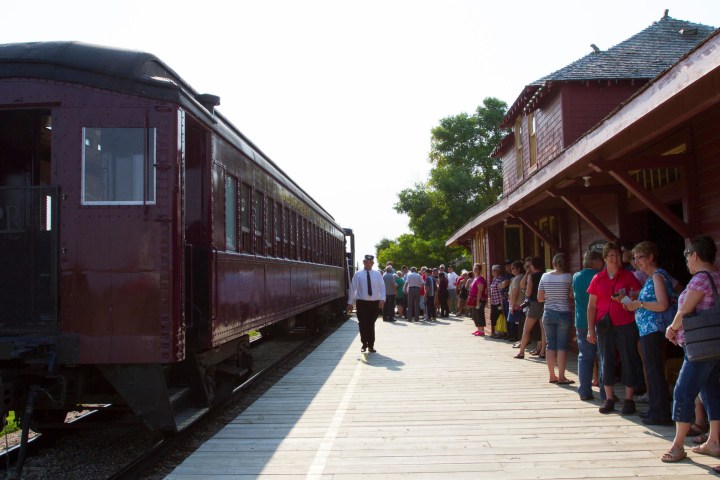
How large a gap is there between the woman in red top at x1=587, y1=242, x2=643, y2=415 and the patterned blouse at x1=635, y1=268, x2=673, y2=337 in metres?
0.34

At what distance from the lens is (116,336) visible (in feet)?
18.1

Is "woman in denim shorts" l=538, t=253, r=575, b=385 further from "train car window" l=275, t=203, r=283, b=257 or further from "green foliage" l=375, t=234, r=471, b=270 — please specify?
"green foliage" l=375, t=234, r=471, b=270

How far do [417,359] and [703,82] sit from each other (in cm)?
776

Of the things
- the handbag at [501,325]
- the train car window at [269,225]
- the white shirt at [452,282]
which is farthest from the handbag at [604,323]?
the white shirt at [452,282]

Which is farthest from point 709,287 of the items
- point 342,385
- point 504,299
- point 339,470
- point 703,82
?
point 504,299

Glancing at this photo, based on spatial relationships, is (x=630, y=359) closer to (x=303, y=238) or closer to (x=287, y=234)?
(x=287, y=234)

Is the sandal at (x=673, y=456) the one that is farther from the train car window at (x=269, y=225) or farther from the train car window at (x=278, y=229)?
the train car window at (x=278, y=229)

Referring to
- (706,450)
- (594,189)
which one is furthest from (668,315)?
(594,189)

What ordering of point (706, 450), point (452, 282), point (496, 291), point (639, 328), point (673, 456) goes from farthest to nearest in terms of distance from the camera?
point (452, 282) → point (496, 291) → point (639, 328) → point (706, 450) → point (673, 456)

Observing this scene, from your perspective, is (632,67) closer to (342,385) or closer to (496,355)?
(496,355)

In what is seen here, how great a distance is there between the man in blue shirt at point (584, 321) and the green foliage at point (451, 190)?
3902 cm

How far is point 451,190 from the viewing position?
164 ft

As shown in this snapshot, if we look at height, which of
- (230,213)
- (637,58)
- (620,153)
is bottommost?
(230,213)

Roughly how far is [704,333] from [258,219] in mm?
5785
